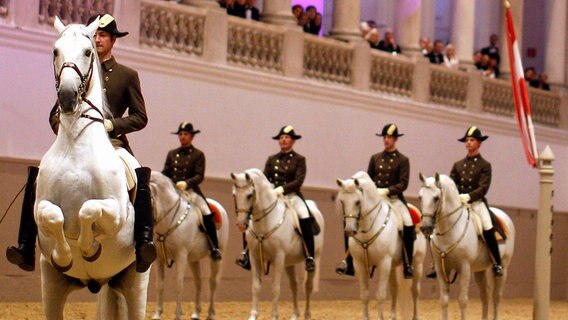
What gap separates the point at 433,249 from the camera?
54.2ft

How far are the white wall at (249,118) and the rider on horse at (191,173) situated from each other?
68.0 inches

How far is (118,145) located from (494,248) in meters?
9.50

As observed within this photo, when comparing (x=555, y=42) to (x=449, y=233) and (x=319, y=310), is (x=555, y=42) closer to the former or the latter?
(x=319, y=310)

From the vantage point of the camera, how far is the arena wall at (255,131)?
17.1m

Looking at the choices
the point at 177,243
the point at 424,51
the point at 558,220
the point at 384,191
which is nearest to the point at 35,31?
the point at 177,243

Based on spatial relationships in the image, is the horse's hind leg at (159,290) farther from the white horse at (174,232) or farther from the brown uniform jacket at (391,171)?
the brown uniform jacket at (391,171)

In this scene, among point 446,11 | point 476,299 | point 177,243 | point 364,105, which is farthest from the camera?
point 446,11

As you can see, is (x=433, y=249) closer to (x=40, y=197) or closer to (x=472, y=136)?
(x=472, y=136)

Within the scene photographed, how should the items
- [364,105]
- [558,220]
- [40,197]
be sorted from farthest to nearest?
[558,220] → [364,105] → [40,197]

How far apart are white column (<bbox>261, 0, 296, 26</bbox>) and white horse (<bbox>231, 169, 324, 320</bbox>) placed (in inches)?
258

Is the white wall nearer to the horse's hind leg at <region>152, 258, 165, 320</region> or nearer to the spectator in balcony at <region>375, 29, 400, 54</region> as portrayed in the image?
the spectator in balcony at <region>375, 29, 400, 54</region>

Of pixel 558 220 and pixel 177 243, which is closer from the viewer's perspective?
pixel 177 243


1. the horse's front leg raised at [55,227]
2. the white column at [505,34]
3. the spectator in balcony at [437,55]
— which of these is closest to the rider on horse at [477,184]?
the spectator in balcony at [437,55]

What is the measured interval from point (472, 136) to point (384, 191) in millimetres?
1903
